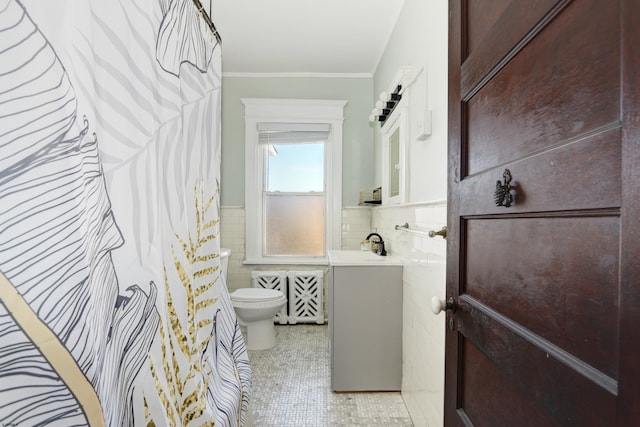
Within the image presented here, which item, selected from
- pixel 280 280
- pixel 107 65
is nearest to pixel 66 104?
pixel 107 65

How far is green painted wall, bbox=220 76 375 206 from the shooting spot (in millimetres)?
3592

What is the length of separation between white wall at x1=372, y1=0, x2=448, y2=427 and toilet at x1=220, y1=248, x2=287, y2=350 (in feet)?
3.68

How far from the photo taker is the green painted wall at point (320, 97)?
3.59 m

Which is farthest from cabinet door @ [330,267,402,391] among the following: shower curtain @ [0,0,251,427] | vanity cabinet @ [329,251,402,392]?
shower curtain @ [0,0,251,427]

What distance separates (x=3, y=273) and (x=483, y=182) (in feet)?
2.95

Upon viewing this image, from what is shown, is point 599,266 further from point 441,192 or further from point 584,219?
point 441,192

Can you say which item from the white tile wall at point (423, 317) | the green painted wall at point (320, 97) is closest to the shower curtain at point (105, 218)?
the white tile wall at point (423, 317)

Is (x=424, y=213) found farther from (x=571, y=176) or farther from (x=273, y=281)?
(x=273, y=281)

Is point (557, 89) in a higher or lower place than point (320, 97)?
lower

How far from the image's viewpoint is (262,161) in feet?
11.9

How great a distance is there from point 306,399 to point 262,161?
2273 mm

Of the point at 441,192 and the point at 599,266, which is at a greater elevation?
the point at 441,192

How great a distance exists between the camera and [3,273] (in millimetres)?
531

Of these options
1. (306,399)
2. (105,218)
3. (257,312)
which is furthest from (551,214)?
(257,312)
